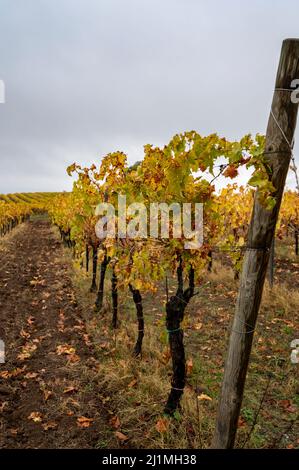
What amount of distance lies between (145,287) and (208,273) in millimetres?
8506

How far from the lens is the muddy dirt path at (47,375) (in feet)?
14.2

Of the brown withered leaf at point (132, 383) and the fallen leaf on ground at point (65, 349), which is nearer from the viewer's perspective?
the brown withered leaf at point (132, 383)

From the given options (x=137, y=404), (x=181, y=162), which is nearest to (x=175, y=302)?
(x=137, y=404)

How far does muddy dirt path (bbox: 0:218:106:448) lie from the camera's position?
4324 millimetres

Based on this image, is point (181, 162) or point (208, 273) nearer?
point (181, 162)

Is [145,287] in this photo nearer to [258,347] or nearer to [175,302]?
[175,302]

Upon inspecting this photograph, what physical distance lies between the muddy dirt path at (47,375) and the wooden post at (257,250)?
2096 millimetres

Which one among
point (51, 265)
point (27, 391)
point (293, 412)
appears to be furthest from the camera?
point (51, 265)

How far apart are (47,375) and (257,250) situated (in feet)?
15.2

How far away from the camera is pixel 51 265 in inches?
641

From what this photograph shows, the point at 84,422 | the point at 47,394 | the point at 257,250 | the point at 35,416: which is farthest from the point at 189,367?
the point at 257,250

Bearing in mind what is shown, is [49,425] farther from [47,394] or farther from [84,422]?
[47,394]

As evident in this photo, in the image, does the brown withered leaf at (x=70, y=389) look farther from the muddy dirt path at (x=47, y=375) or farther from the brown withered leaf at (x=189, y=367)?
the brown withered leaf at (x=189, y=367)

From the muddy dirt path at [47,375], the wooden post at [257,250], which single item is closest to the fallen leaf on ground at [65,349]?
the muddy dirt path at [47,375]
